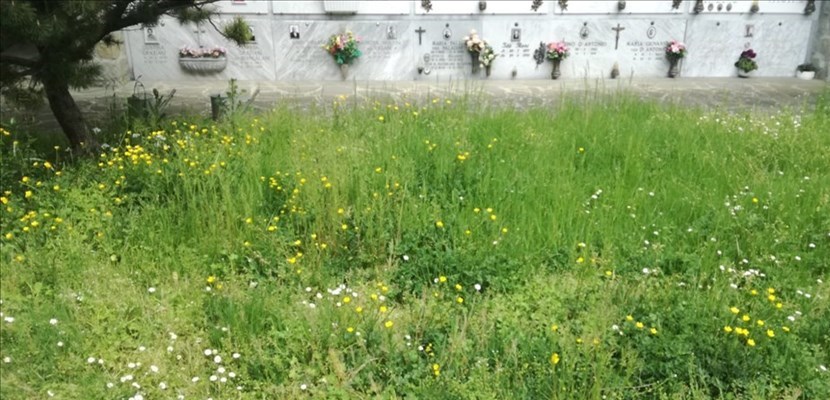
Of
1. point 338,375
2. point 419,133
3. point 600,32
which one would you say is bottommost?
point 338,375

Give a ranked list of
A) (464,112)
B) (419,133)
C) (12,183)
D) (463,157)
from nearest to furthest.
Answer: (12,183)
(463,157)
(419,133)
(464,112)

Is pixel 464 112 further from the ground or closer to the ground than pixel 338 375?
further from the ground

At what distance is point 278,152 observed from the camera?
4461 millimetres

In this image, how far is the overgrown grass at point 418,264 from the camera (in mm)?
2490

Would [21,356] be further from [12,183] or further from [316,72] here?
[316,72]

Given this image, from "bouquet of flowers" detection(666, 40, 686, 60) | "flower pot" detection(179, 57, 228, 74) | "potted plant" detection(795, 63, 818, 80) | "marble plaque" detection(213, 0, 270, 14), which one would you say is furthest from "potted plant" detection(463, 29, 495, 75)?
"potted plant" detection(795, 63, 818, 80)

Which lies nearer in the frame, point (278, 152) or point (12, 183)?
point (12, 183)

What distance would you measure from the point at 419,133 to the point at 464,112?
781 millimetres

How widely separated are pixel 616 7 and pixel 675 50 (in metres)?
1.24

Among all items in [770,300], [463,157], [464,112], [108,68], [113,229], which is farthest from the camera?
[108,68]

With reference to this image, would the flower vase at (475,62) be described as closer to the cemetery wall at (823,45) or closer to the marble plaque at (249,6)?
the marble plaque at (249,6)

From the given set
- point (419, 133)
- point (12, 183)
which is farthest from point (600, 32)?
point (12, 183)

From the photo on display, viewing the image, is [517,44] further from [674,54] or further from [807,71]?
[807,71]

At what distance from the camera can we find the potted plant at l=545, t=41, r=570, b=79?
33.2ft
